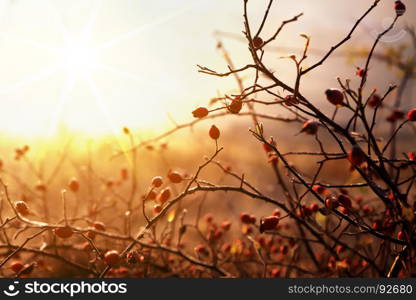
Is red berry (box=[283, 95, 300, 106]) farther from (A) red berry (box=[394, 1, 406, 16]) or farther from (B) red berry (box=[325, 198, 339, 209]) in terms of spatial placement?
(A) red berry (box=[394, 1, 406, 16])

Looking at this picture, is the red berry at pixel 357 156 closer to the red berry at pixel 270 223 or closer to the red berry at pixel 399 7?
the red berry at pixel 270 223

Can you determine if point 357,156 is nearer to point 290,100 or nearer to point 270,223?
point 290,100

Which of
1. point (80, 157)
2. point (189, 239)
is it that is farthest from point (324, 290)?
point (80, 157)

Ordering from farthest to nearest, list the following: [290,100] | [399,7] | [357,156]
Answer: [399,7], [290,100], [357,156]

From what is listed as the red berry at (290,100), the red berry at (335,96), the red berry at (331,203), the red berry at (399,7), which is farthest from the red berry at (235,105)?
the red berry at (399,7)

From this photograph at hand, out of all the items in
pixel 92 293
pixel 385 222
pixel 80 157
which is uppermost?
pixel 80 157

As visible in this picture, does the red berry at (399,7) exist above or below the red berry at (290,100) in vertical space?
above

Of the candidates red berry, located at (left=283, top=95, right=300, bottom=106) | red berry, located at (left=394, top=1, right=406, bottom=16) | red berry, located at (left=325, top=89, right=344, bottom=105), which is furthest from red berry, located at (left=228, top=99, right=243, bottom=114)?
red berry, located at (left=394, top=1, right=406, bottom=16)

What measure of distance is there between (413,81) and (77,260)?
8.20 feet

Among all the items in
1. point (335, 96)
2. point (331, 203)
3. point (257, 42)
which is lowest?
point (331, 203)

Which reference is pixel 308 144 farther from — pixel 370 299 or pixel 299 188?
pixel 370 299

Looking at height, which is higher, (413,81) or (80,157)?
(80,157)

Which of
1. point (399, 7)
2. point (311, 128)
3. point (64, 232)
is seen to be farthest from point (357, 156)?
point (64, 232)

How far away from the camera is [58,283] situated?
1.17 m
